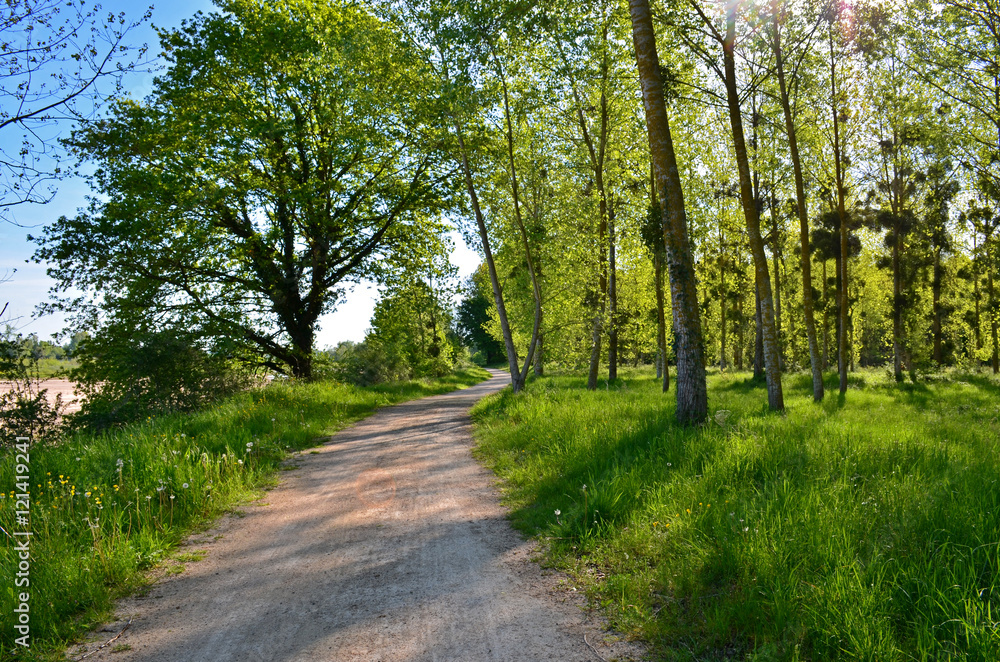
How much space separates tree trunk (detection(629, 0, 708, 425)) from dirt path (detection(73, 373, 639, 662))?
350 centimetres

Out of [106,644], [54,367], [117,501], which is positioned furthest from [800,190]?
[54,367]

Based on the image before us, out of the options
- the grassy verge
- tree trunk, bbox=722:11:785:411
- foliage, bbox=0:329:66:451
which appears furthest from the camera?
tree trunk, bbox=722:11:785:411

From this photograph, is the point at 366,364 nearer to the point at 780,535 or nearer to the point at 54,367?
the point at 54,367

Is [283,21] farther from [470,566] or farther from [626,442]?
[470,566]

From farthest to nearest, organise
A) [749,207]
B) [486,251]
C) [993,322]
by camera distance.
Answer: [993,322] < [486,251] < [749,207]

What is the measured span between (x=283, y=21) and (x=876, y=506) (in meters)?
20.2

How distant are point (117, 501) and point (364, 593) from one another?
344 centimetres

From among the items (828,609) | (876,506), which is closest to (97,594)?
(828,609)

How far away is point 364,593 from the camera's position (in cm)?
410

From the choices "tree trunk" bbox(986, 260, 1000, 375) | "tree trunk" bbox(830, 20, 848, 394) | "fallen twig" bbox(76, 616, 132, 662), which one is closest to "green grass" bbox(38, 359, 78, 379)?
"fallen twig" bbox(76, 616, 132, 662)

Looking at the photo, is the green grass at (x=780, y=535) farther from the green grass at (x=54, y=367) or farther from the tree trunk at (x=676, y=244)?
the green grass at (x=54, y=367)

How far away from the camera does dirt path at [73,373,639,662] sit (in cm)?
332

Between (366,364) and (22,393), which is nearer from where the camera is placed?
(22,393)

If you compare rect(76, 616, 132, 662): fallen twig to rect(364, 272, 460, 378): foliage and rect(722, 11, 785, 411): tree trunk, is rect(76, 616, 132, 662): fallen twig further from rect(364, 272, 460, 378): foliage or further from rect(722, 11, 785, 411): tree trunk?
rect(364, 272, 460, 378): foliage
